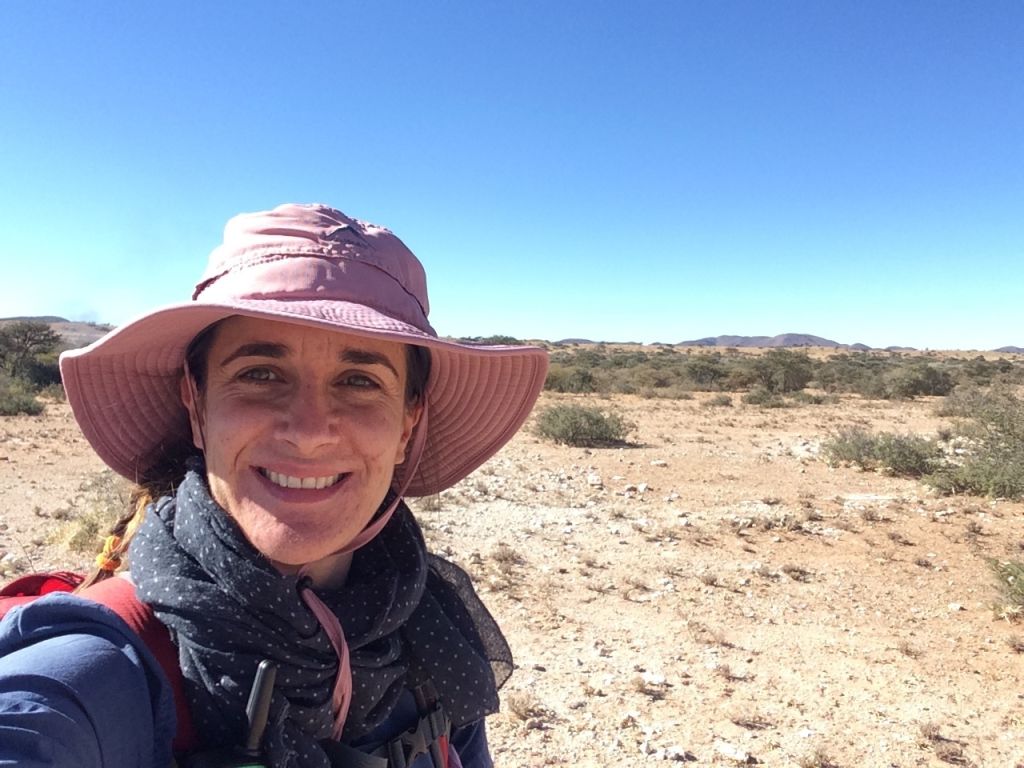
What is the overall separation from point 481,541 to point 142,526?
5.27 metres

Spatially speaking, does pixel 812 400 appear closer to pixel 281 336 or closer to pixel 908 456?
pixel 908 456

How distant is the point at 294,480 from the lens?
3.92 feet

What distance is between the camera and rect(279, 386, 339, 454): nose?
1.19m

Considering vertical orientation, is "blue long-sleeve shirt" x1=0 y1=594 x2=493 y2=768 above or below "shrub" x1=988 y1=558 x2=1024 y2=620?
above

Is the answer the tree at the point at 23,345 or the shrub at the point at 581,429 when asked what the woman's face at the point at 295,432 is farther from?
the tree at the point at 23,345

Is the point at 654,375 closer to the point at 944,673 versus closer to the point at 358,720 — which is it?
the point at 944,673

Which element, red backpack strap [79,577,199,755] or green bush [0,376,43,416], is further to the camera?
green bush [0,376,43,416]

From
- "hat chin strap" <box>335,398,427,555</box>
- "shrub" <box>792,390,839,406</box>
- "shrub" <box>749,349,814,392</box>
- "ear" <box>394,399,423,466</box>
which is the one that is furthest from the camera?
"shrub" <box>749,349,814,392</box>

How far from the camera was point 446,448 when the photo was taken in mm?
1849

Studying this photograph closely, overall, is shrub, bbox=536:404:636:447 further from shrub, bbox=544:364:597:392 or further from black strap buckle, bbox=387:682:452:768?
shrub, bbox=544:364:597:392

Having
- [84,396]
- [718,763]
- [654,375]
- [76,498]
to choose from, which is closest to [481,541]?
[718,763]

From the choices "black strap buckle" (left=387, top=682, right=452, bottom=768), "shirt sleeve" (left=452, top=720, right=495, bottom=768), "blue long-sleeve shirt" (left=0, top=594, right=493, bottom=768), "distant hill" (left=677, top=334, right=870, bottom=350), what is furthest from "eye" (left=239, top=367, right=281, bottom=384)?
"distant hill" (left=677, top=334, right=870, bottom=350)

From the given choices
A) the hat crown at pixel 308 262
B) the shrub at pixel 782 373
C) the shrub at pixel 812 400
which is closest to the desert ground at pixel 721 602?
the hat crown at pixel 308 262

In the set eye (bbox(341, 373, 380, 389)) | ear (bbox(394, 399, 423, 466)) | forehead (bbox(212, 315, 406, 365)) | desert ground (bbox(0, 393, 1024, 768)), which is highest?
forehead (bbox(212, 315, 406, 365))
